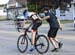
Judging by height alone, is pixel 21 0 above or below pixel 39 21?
below

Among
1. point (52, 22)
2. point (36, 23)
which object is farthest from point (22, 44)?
point (52, 22)

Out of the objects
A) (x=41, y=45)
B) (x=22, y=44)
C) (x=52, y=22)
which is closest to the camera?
(x=41, y=45)

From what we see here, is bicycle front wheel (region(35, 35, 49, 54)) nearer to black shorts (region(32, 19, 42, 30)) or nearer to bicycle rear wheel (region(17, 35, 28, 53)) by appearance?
black shorts (region(32, 19, 42, 30))

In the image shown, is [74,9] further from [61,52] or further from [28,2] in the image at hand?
[61,52]

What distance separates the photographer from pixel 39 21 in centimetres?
1327

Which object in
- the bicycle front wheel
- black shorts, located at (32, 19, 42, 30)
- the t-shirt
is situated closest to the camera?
the bicycle front wheel

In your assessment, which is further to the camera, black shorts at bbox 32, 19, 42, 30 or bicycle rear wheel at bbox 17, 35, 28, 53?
bicycle rear wheel at bbox 17, 35, 28, 53

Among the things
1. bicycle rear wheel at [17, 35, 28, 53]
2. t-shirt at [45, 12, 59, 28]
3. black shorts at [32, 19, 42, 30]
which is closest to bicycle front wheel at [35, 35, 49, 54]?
black shorts at [32, 19, 42, 30]

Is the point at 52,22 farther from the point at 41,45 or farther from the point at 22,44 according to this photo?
the point at 22,44

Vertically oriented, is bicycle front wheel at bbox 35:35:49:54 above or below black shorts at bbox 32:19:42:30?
below

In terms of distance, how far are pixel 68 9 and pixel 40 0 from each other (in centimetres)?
485

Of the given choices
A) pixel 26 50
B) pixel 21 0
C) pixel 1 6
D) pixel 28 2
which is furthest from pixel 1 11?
pixel 26 50

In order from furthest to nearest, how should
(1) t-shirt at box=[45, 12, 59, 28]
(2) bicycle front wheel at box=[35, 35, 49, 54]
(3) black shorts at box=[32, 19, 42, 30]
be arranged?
(1) t-shirt at box=[45, 12, 59, 28], (3) black shorts at box=[32, 19, 42, 30], (2) bicycle front wheel at box=[35, 35, 49, 54]

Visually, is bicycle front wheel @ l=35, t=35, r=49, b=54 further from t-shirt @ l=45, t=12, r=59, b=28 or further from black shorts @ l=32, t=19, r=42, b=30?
t-shirt @ l=45, t=12, r=59, b=28
